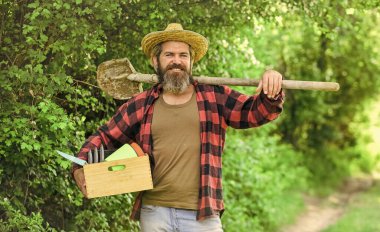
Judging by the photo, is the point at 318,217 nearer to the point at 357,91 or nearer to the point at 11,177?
the point at 357,91

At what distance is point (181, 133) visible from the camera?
13.9ft

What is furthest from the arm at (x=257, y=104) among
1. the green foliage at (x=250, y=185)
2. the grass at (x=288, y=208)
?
the grass at (x=288, y=208)

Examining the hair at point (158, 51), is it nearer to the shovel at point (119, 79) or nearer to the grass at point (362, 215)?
the shovel at point (119, 79)

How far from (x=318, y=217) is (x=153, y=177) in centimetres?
889

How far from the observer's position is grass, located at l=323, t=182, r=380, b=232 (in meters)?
10.6

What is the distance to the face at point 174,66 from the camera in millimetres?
4332

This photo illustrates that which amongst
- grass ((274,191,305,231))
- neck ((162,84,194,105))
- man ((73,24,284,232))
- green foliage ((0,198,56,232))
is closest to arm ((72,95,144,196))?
man ((73,24,284,232))

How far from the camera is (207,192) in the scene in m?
4.18

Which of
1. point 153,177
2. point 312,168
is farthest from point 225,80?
point 312,168

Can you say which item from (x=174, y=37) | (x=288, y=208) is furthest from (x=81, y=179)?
(x=288, y=208)

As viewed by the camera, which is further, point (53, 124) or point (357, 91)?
point (357, 91)

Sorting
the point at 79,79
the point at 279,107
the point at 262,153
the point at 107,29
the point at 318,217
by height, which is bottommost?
the point at 318,217

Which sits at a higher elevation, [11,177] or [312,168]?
[11,177]

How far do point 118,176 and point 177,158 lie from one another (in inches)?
14.1
